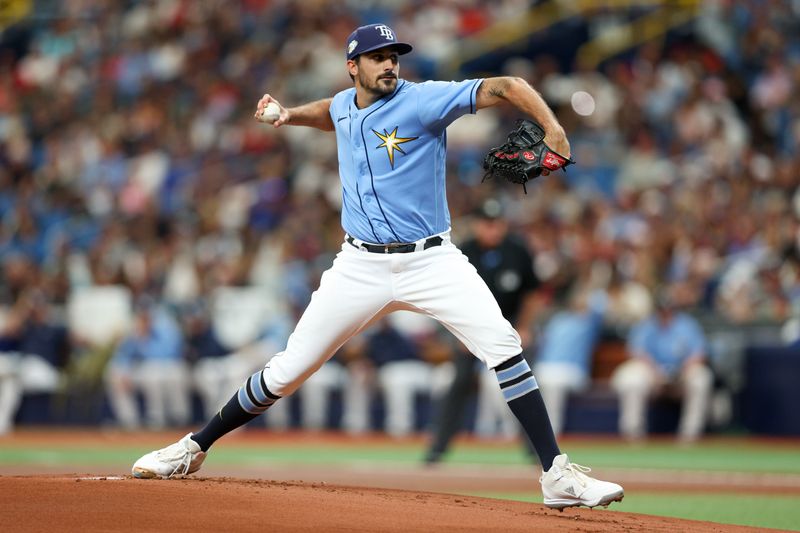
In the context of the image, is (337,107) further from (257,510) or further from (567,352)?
(567,352)

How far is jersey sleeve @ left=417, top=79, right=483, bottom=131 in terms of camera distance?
6.40m

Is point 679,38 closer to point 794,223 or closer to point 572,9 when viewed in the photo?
point 572,9

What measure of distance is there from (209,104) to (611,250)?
8.12 metres

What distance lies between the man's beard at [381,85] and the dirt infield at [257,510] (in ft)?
6.89

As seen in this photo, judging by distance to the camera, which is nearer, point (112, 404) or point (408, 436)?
point (408, 436)

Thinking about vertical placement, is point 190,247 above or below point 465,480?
above

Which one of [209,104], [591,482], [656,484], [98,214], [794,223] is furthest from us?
[209,104]

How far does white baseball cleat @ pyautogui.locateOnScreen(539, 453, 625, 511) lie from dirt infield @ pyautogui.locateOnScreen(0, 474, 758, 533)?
10cm

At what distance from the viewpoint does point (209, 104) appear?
69.9ft

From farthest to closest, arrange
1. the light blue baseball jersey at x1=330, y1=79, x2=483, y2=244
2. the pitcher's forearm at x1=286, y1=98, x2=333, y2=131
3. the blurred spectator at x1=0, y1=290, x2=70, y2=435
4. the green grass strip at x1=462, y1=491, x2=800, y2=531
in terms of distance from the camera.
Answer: the blurred spectator at x1=0, y1=290, x2=70, y2=435 < the green grass strip at x1=462, y1=491, x2=800, y2=531 < the pitcher's forearm at x1=286, y1=98, x2=333, y2=131 < the light blue baseball jersey at x1=330, y1=79, x2=483, y2=244

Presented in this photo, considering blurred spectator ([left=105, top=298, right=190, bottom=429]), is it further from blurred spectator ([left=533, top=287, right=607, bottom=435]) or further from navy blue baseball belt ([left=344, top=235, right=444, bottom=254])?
navy blue baseball belt ([left=344, top=235, right=444, bottom=254])

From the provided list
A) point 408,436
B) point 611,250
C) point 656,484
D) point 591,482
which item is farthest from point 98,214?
point 591,482

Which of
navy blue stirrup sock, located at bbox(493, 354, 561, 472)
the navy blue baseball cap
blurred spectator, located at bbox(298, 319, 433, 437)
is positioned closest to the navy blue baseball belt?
navy blue stirrup sock, located at bbox(493, 354, 561, 472)

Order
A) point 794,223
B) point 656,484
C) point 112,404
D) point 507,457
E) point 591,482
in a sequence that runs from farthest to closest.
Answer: point 112,404 < point 794,223 < point 507,457 < point 656,484 < point 591,482
